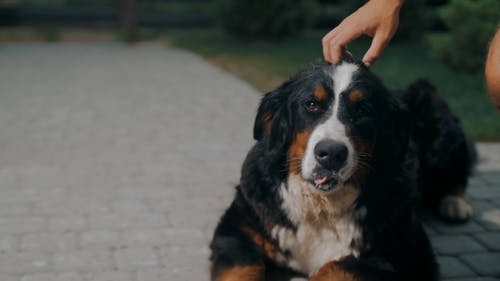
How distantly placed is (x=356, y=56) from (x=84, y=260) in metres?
7.76

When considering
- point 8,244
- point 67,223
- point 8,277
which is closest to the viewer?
point 8,277

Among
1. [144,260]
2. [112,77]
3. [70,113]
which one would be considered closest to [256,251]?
[144,260]

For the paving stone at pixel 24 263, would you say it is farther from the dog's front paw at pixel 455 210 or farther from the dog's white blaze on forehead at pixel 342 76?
the dog's front paw at pixel 455 210

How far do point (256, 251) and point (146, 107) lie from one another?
4.56m

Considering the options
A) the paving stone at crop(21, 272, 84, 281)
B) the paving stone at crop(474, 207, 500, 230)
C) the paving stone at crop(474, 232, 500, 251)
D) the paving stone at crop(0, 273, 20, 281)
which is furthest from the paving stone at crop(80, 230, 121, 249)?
the paving stone at crop(474, 207, 500, 230)

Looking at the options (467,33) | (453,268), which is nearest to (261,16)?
(467,33)

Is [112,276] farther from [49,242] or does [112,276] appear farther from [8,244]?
[8,244]

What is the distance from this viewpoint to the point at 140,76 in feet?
31.6

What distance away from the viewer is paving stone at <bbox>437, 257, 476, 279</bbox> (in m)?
3.39

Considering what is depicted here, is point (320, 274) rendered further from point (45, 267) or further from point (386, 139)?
point (45, 267)

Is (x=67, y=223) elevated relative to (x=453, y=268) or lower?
lower

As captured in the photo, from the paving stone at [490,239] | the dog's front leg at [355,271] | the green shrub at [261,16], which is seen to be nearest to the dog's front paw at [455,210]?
the paving stone at [490,239]

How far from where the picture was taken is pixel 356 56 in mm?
10594

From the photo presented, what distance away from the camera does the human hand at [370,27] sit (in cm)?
329
